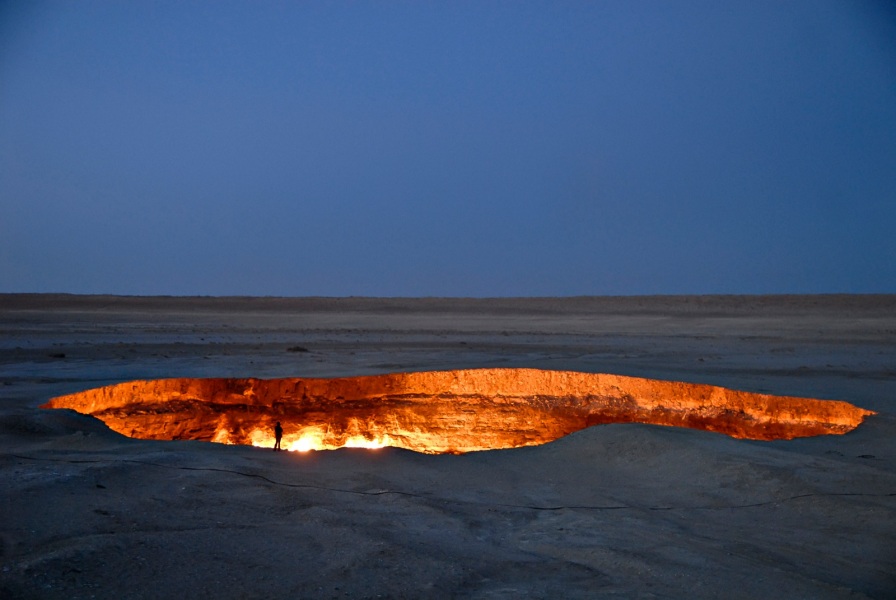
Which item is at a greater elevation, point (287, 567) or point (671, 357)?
point (671, 357)

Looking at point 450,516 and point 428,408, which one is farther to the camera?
point 428,408

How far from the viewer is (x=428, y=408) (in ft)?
25.3

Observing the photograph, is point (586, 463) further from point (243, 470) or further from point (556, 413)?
point (556, 413)

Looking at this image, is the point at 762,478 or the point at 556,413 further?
the point at 556,413

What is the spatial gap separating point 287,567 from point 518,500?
1440 millimetres

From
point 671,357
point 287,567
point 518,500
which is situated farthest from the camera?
point 671,357

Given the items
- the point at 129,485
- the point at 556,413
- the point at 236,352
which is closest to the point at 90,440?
the point at 129,485

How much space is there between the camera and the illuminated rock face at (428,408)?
6.74 metres

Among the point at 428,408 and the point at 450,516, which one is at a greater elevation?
the point at 428,408

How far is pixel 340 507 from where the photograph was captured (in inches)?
121

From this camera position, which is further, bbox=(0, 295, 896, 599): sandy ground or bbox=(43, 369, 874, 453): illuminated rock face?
bbox=(43, 369, 874, 453): illuminated rock face

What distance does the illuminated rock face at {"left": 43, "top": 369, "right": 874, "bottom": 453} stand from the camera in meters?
6.74

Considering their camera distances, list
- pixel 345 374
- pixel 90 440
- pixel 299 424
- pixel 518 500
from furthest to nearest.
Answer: pixel 345 374 < pixel 299 424 < pixel 90 440 < pixel 518 500

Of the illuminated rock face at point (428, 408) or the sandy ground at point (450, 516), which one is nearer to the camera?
the sandy ground at point (450, 516)
